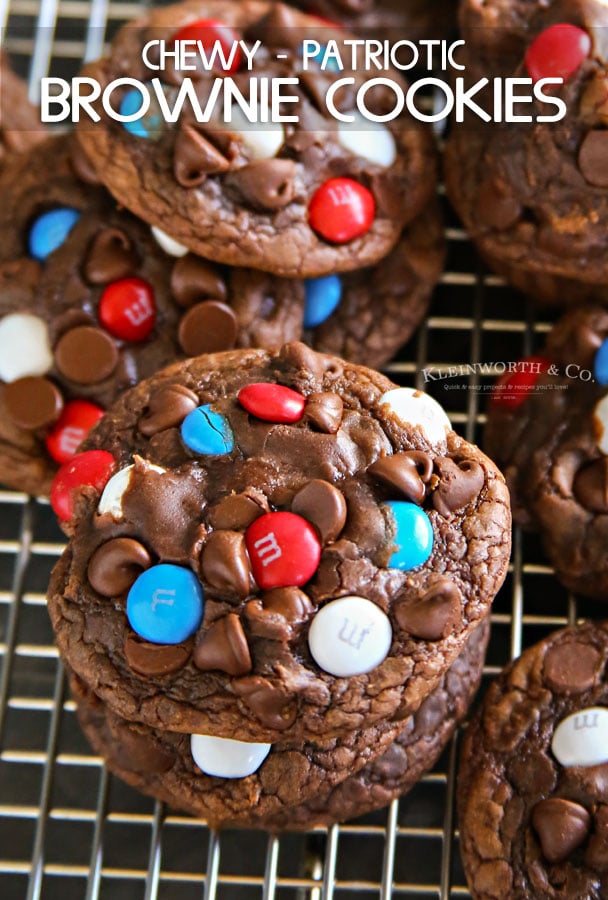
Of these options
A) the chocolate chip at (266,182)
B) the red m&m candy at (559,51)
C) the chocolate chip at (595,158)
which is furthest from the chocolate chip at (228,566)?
the red m&m candy at (559,51)

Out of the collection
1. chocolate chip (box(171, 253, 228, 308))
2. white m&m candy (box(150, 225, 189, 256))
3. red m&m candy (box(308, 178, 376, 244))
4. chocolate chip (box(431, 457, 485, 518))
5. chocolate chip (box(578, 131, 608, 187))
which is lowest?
chocolate chip (box(431, 457, 485, 518))

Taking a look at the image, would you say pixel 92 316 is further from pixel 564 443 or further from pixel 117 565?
pixel 564 443

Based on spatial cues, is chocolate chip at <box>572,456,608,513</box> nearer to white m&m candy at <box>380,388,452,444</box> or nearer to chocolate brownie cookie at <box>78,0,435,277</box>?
white m&m candy at <box>380,388,452,444</box>

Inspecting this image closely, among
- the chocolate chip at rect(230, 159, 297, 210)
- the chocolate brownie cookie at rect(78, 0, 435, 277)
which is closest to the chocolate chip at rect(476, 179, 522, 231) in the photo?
the chocolate brownie cookie at rect(78, 0, 435, 277)

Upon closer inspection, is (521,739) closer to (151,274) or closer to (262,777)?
(262,777)

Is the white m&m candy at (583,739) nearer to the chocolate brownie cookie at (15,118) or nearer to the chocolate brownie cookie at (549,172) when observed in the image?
the chocolate brownie cookie at (549,172)

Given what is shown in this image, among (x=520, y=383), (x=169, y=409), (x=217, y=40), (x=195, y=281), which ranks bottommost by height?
(x=169, y=409)

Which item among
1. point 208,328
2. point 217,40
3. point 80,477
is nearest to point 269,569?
point 80,477
